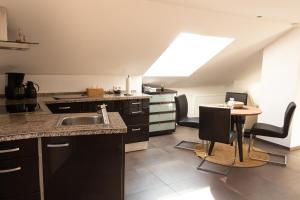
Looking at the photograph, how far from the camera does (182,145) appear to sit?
4078 millimetres

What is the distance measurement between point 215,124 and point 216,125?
0.02m

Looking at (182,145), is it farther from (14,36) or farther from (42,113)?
(14,36)

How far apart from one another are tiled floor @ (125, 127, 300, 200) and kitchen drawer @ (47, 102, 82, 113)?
103 centimetres

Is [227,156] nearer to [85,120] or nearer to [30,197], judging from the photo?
[85,120]

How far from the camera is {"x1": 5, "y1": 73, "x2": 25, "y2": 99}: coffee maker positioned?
3080mm

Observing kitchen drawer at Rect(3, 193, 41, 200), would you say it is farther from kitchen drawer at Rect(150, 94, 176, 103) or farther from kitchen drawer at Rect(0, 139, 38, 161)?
kitchen drawer at Rect(150, 94, 176, 103)

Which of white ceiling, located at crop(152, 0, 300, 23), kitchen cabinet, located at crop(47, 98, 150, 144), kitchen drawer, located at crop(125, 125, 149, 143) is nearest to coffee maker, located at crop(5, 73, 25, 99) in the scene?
kitchen cabinet, located at crop(47, 98, 150, 144)

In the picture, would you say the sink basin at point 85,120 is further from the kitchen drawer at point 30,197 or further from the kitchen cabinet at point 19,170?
the kitchen drawer at point 30,197

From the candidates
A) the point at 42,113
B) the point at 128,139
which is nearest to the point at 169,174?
the point at 128,139

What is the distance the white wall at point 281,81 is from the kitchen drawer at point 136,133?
223 cm

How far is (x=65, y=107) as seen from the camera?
3223mm

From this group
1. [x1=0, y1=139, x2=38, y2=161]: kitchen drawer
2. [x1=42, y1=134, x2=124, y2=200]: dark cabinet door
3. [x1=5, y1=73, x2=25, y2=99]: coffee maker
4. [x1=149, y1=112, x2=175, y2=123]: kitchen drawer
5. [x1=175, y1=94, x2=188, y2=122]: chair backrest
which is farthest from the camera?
[x1=149, y1=112, x2=175, y2=123]: kitchen drawer

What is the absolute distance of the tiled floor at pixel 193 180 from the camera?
2.54 meters

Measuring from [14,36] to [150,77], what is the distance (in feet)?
8.20
